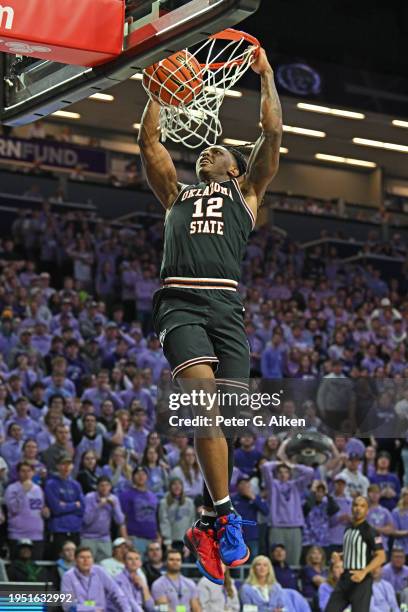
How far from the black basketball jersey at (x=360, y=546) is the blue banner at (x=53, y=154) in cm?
1703

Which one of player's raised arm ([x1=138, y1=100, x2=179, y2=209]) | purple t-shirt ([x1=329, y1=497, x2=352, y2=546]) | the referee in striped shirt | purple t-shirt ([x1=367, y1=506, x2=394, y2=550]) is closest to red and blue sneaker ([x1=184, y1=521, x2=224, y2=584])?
player's raised arm ([x1=138, y1=100, x2=179, y2=209])

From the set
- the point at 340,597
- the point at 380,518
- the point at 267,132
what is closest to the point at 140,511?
the point at 340,597

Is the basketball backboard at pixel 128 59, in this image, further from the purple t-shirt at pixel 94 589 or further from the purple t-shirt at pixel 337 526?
the purple t-shirt at pixel 337 526

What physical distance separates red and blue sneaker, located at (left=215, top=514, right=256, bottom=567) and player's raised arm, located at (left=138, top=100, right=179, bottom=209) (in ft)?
6.47

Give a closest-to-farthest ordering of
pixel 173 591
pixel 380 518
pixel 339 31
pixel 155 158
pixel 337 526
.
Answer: pixel 155 158, pixel 173 591, pixel 337 526, pixel 380 518, pixel 339 31

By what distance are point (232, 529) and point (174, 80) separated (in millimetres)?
2688

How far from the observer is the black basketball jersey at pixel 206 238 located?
23.6 feet

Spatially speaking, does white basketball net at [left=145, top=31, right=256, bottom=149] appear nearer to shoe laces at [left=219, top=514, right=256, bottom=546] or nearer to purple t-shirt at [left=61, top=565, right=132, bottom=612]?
shoe laces at [left=219, top=514, right=256, bottom=546]

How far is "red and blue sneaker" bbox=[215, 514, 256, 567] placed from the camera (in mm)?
6828

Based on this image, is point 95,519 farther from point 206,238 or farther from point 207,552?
point 206,238

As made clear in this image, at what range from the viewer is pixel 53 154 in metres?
30.6

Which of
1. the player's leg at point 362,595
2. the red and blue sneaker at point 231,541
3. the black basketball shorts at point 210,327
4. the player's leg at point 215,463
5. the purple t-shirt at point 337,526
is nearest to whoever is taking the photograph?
the red and blue sneaker at point 231,541

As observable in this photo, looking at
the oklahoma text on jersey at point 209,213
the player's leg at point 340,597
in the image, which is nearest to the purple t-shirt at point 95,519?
the player's leg at point 340,597

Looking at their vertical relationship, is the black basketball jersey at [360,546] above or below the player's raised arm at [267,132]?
below
